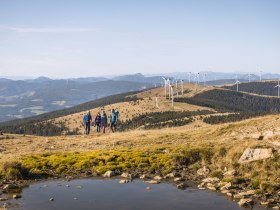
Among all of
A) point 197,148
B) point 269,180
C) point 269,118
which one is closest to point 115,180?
point 197,148

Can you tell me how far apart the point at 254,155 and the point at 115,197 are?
11594mm

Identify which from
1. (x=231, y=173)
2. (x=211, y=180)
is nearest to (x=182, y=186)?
(x=211, y=180)

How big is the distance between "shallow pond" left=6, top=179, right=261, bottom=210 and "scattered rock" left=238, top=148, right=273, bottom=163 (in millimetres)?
5933

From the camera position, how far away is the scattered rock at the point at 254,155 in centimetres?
3035

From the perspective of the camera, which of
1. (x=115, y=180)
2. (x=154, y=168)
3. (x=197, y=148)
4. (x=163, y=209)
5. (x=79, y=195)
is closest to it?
(x=163, y=209)

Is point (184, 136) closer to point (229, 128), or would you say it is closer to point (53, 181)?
point (229, 128)

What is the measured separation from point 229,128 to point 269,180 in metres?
18.0

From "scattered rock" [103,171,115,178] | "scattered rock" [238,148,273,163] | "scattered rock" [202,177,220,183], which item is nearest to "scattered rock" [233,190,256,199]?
"scattered rock" [202,177,220,183]

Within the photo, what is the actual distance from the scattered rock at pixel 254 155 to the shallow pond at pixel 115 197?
5.93 m

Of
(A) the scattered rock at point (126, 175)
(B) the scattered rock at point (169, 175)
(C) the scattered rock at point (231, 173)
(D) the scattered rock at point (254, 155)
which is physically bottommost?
(A) the scattered rock at point (126, 175)

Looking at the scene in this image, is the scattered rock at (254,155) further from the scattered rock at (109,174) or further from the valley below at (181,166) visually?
the scattered rock at (109,174)

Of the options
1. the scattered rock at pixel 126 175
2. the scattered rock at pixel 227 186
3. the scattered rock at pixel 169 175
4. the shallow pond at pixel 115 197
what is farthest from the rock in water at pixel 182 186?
the scattered rock at pixel 126 175

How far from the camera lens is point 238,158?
31.7 meters

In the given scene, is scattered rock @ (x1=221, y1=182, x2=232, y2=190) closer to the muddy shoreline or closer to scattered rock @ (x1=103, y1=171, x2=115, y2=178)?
the muddy shoreline
